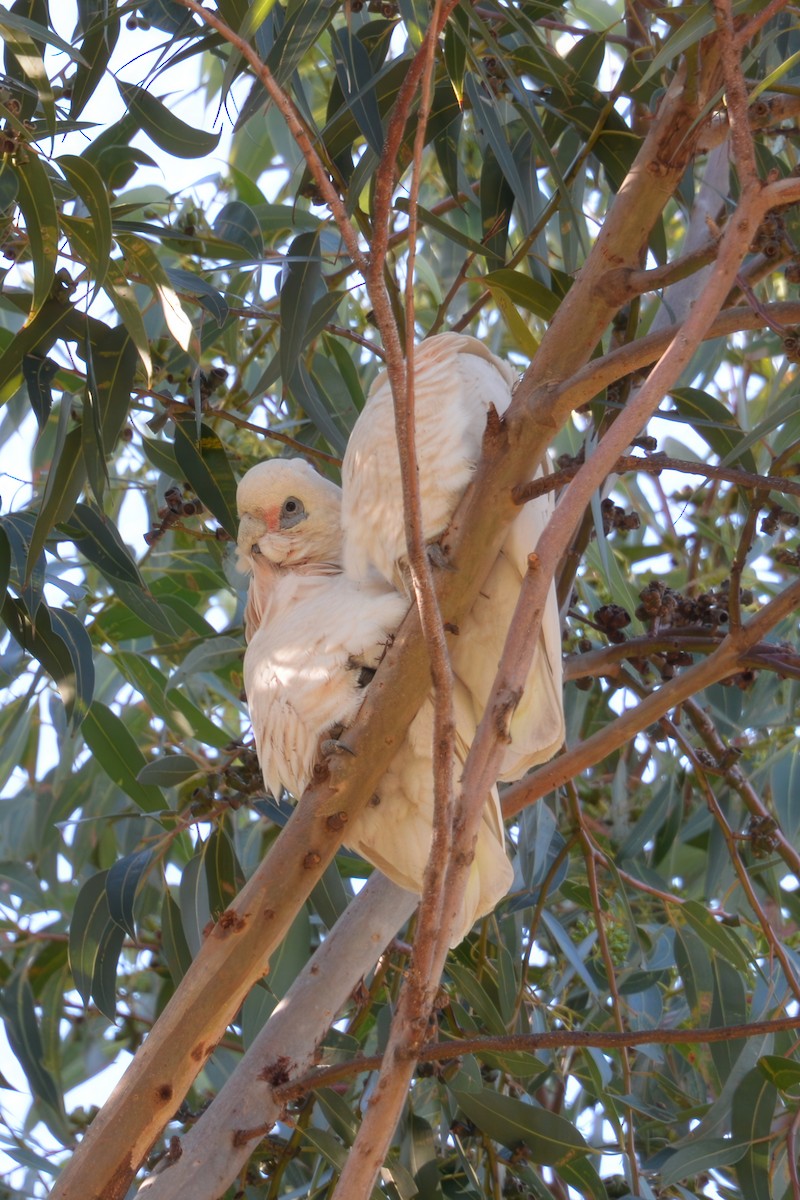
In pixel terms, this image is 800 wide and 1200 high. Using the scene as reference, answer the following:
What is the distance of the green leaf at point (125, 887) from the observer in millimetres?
1757

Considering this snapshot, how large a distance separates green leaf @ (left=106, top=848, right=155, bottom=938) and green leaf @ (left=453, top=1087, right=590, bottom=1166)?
0.50 metres

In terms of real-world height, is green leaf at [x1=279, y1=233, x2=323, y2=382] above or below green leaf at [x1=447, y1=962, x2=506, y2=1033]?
above

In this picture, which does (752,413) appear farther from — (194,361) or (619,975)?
(194,361)

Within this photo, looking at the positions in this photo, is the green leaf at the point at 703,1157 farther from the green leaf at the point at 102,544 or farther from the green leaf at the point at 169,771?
the green leaf at the point at 102,544

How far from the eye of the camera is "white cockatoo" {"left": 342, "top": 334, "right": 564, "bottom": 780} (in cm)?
158

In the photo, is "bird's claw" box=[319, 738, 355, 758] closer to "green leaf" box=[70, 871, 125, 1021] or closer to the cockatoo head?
the cockatoo head

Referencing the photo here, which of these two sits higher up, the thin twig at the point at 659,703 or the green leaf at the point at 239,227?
the green leaf at the point at 239,227

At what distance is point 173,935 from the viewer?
1.97m

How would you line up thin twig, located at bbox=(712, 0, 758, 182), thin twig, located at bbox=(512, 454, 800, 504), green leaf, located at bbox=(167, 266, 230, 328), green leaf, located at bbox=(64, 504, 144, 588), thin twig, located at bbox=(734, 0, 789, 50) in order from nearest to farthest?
thin twig, located at bbox=(712, 0, 758, 182)
thin twig, located at bbox=(734, 0, 789, 50)
thin twig, located at bbox=(512, 454, 800, 504)
green leaf, located at bbox=(167, 266, 230, 328)
green leaf, located at bbox=(64, 504, 144, 588)

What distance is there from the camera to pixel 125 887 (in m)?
1.78

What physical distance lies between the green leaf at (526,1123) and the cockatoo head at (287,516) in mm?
773

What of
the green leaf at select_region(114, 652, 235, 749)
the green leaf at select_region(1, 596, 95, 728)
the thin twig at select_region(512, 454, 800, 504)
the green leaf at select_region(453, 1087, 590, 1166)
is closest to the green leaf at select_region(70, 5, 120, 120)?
the green leaf at select_region(1, 596, 95, 728)

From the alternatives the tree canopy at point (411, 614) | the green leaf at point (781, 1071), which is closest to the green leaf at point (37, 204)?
the tree canopy at point (411, 614)

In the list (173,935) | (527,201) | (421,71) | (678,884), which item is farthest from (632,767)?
(421,71)
